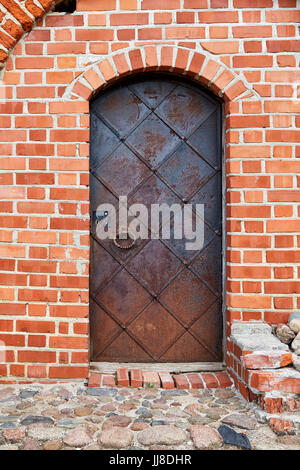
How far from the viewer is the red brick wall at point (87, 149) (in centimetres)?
238

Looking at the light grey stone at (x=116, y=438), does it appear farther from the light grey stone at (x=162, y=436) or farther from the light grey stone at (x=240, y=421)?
the light grey stone at (x=240, y=421)

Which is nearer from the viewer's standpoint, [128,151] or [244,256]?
[244,256]

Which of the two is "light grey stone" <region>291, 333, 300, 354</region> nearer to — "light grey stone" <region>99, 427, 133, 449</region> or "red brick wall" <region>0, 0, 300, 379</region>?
"red brick wall" <region>0, 0, 300, 379</region>

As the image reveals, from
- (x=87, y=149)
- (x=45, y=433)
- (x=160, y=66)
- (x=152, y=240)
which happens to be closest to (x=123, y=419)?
(x=45, y=433)

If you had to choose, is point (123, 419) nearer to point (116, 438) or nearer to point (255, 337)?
point (116, 438)

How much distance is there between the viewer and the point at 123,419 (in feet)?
6.21

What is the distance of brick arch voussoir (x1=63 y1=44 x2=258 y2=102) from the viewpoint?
2.40 m

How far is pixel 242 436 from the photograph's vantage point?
1710mm

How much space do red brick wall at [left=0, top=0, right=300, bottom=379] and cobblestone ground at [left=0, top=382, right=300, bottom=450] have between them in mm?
260

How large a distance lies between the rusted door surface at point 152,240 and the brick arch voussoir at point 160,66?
0.19 meters

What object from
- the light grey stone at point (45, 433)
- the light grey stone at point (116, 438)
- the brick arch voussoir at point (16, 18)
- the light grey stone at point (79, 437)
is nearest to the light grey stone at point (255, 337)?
the light grey stone at point (116, 438)

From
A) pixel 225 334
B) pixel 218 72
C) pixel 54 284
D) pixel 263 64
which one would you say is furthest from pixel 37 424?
pixel 263 64
